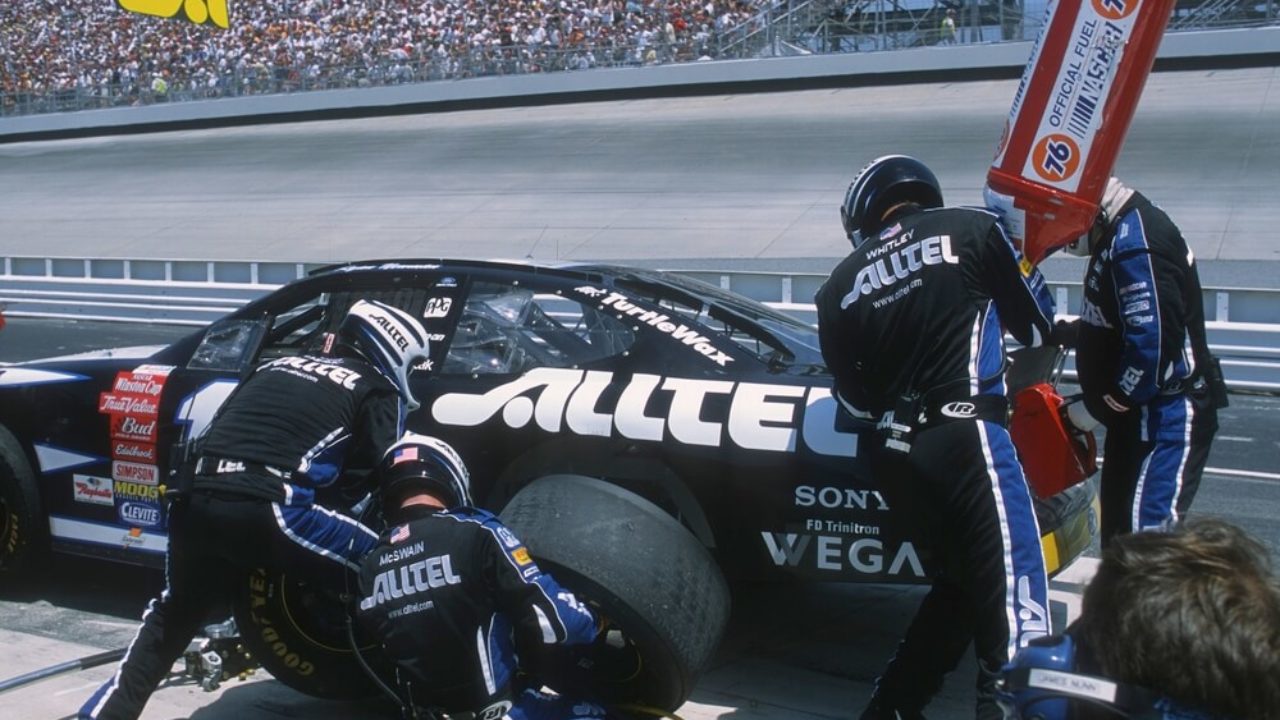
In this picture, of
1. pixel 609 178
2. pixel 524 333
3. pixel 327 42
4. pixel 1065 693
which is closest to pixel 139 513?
pixel 524 333

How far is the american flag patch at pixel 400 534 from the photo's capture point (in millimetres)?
3387

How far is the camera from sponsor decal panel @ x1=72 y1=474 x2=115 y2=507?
5.53m

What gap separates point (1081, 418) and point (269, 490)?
2.37 metres

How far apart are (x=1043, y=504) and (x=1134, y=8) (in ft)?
6.01

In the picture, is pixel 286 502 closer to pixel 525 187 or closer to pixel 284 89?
pixel 525 187

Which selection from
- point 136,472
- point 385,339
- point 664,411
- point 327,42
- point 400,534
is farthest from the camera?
point 327,42

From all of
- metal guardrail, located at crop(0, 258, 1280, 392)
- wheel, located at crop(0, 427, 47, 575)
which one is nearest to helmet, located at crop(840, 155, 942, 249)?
wheel, located at crop(0, 427, 47, 575)

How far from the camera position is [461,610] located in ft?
10.7

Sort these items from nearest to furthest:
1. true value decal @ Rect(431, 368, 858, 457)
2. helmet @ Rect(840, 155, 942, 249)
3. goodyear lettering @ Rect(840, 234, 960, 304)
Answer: goodyear lettering @ Rect(840, 234, 960, 304), helmet @ Rect(840, 155, 942, 249), true value decal @ Rect(431, 368, 858, 457)

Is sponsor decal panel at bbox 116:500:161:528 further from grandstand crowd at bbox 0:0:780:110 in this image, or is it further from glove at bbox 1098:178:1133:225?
grandstand crowd at bbox 0:0:780:110

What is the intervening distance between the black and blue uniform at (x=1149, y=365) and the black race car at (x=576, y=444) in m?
0.40

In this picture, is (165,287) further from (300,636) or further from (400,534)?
(400,534)

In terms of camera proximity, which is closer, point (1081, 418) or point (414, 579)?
point (414, 579)

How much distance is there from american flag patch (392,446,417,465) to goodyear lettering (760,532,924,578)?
1338 millimetres
